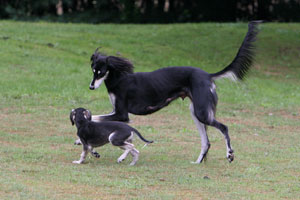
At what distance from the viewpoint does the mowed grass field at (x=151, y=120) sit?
7316mm

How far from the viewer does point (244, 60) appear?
9.22 m

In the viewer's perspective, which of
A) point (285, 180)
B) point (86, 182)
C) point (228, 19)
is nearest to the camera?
point (86, 182)

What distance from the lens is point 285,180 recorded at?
7906 mm

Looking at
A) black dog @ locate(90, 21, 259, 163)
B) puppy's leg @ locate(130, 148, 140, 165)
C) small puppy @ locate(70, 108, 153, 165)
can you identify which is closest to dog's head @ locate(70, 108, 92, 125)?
small puppy @ locate(70, 108, 153, 165)

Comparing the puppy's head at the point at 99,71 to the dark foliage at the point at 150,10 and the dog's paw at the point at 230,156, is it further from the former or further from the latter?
the dark foliage at the point at 150,10

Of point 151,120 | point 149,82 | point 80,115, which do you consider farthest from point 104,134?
point 151,120

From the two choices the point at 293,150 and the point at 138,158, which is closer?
the point at 138,158

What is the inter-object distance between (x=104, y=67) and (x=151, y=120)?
454 centimetres

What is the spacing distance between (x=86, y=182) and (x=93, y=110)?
272 inches

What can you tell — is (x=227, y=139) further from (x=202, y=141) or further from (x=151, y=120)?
(x=151, y=120)

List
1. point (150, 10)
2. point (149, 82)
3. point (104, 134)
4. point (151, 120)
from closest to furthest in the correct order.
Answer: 1. point (104, 134)
2. point (149, 82)
3. point (151, 120)
4. point (150, 10)

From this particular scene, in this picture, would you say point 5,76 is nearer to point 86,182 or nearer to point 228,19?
point 86,182

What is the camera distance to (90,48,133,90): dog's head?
9047 millimetres

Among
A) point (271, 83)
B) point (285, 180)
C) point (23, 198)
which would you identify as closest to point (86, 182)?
point (23, 198)
